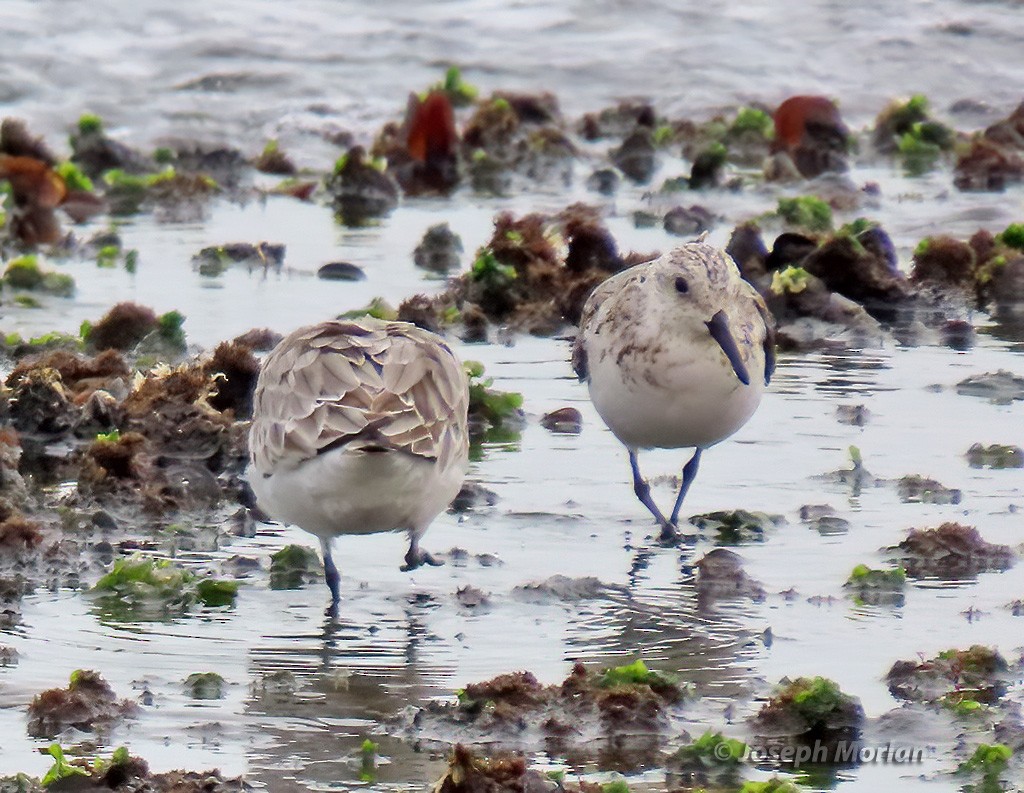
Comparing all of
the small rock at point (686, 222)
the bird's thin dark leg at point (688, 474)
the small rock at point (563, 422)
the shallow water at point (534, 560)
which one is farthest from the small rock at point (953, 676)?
the small rock at point (686, 222)

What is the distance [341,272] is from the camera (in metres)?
12.1

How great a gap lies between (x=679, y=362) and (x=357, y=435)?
198cm

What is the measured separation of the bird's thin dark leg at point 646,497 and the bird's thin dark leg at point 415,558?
40.5 inches

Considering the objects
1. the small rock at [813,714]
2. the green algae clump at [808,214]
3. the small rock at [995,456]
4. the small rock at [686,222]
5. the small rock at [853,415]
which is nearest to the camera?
the small rock at [813,714]

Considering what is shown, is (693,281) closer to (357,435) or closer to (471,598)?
(471,598)

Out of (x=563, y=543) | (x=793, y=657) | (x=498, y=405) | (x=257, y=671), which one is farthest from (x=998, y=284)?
(x=257, y=671)

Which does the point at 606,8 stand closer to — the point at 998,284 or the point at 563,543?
the point at 998,284

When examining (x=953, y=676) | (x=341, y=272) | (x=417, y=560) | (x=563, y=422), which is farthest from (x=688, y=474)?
(x=341, y=272)

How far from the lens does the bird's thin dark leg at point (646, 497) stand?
310 inches

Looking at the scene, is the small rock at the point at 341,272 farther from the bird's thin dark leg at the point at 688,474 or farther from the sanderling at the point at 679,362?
the bird's thin dark leg at the point at 688,474

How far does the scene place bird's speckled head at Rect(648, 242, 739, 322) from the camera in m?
8.20

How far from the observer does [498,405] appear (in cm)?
923

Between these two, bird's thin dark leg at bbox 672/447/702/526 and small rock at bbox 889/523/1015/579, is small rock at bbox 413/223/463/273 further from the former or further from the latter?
small rock at bbox 889/523/1015/579

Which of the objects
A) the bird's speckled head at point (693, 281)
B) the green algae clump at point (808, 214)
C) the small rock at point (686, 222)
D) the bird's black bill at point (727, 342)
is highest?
the bird's speckled head at point (693, 281)
